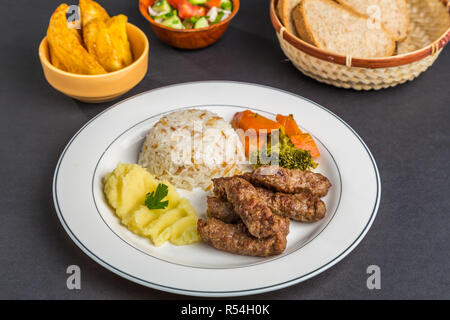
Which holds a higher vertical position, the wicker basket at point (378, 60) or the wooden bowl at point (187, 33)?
the wicker basket at point (378, 60)

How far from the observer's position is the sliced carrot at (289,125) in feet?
13.3

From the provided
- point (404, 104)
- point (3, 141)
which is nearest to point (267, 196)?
point (404, 104)

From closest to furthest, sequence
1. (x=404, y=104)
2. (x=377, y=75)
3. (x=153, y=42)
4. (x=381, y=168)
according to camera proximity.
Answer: (x=381, y=168) < (x=377, y=75) < (x=404, y=104) < (x=153, y=42)

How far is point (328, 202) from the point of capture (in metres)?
3.56

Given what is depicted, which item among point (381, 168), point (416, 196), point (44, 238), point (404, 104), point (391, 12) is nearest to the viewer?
point (44, 238)

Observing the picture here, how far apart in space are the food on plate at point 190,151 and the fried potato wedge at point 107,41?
737mm

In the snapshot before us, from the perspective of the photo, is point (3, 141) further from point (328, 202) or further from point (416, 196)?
point (416, 196)

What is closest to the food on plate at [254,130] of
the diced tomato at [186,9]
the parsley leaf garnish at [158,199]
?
the parsley leaf garnish at [158,199]

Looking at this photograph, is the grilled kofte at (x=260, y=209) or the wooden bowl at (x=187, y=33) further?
the wooden bowl at (x=187, y=33)

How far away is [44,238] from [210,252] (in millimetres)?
1200

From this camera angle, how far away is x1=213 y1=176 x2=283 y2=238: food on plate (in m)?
3.04

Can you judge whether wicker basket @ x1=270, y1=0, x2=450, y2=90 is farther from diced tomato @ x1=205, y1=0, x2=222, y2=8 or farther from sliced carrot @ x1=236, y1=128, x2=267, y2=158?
sliced carrot @ x1=236, y1=128, x2=267, y2=158

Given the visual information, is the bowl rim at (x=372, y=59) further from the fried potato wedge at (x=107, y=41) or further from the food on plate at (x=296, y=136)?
the fried potato wedge at (x=107, y=41)

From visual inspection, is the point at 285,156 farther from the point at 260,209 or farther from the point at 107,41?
the point at 107,41
